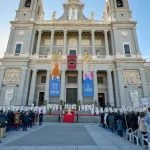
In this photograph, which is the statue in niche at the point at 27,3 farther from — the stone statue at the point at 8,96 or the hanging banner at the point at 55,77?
the stone statue at the point at 8,96

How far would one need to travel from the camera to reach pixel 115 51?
26.2m

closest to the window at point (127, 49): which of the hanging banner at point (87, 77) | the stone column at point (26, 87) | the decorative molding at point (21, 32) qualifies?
the hanging banner at point (87, 77)

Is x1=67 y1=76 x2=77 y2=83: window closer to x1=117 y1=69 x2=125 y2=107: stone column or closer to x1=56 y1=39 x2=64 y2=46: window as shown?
x1=56 y1=39 x2=64 y2=46: window

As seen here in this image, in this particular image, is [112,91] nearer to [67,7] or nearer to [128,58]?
[128,58]

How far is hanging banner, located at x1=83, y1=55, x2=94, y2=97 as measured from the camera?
22562 millimetres

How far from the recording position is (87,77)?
75.9 feet

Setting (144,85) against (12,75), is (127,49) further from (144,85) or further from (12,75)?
(12,75)

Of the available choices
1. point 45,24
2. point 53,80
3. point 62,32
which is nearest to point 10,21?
point 45,24

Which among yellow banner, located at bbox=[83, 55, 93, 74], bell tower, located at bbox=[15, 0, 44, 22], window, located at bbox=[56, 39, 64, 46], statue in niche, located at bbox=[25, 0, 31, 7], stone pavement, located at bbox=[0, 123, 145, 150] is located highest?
statue in niche, located at bbox=[25, 0, 31, 7]

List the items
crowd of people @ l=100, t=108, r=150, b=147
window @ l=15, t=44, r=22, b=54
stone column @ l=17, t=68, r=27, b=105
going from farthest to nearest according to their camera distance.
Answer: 1. window @ l=15, t=44, r=22, b=54
2. stone column @ l=17, t=68, r=27, b=105
3. crowd of people @ l=100, t=108, r=150, b=147

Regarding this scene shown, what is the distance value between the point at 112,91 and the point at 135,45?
34.8 ft

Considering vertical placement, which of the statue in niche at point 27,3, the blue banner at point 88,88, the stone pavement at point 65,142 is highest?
the statue in niche at point 27,3

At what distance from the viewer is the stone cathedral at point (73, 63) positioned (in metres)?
23.3

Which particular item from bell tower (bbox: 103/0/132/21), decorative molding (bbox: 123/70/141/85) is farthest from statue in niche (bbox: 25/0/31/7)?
decorative molding (bbox: 123/70/141/85)
